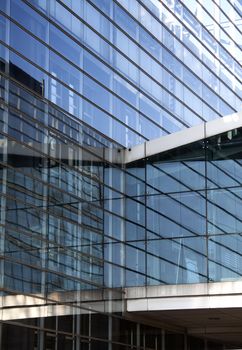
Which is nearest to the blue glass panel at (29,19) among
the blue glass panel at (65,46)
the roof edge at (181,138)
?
the blue glass panel at (65,46)

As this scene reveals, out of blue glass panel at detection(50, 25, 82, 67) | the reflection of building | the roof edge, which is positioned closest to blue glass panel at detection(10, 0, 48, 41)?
the reflection of building

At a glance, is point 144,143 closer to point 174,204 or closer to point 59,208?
point 174,204

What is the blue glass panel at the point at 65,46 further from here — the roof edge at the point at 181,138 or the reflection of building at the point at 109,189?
the roof edge at the point at 181,138

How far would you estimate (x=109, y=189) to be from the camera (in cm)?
2745

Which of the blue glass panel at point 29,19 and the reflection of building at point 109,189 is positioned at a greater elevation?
the blue glass panel at point 29,19

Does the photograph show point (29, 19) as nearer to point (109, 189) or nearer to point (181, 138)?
point (109, 189)

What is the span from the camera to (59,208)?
24.1 metres

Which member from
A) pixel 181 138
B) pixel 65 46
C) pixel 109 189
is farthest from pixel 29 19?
pixel 181 138

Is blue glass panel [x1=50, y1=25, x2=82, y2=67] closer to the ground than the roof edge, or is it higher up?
higher up

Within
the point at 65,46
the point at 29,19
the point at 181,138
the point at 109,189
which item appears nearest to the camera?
the point at 29,19

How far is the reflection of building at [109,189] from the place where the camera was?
73.0 ft

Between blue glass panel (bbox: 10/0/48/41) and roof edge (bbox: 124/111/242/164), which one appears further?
roof edge (bbox: 124/111/242/164)

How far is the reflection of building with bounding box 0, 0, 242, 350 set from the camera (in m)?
22.3

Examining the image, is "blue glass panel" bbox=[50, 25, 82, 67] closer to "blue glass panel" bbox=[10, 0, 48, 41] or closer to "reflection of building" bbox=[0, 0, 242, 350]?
"reflection of building" bbox=[0, 0, 242, 350]
